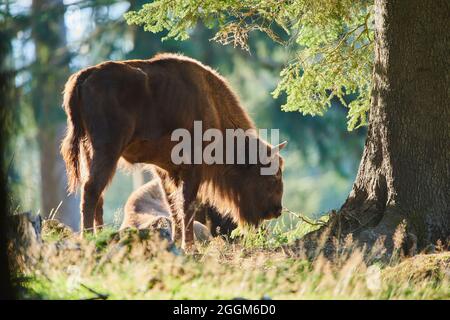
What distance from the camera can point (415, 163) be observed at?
26.3 feet

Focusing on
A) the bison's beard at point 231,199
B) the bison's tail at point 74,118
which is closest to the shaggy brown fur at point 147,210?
the bison's beard at point 231,199

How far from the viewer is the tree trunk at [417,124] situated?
7.99 meters

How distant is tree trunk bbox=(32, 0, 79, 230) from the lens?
73.6 feet

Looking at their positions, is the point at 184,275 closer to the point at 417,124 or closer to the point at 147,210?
Answer: the point at 417,124

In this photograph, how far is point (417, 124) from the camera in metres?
8.04

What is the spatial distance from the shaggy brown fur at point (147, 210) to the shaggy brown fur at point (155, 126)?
73cm

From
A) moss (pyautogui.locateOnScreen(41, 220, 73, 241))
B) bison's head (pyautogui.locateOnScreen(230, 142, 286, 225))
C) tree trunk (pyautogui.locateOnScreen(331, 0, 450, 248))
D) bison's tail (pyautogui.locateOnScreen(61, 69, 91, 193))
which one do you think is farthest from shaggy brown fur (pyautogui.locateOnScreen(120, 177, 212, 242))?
tree trunk (pyautogui.locateOnScreen(331, 0, 450, 248))

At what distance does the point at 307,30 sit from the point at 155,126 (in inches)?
90.3

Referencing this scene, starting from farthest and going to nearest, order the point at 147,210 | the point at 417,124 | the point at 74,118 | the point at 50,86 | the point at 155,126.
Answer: the point at 50,86
the point at 147,210
the point at 155,126
the point at 74,118
the point at 417,124

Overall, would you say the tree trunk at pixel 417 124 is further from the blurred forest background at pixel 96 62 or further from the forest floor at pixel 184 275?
the blurred forest background at pixel 96 62

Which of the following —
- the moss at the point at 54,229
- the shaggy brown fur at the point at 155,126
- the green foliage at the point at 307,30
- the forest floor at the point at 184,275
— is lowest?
the forest floor at the point at 184,275

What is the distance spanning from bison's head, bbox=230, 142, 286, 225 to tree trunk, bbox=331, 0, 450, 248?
2.30 metres

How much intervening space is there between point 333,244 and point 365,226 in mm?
427

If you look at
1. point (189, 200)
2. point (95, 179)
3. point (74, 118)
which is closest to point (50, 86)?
point (189, 200)
